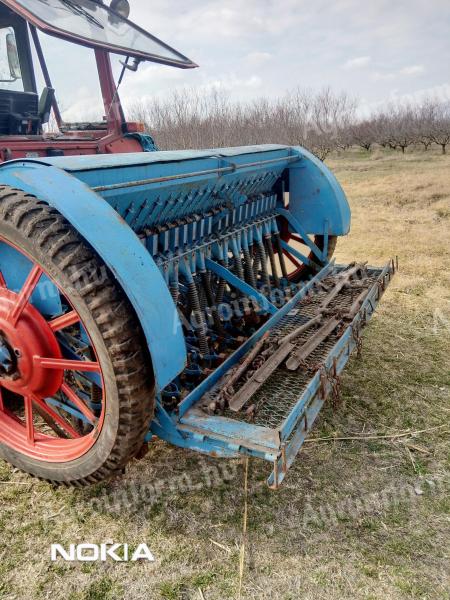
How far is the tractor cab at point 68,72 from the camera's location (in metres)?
3.07

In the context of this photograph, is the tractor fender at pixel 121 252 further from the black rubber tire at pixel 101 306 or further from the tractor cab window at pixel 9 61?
the tractor cab window at pixel 9 61

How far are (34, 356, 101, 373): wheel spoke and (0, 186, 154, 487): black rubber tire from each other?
135mm

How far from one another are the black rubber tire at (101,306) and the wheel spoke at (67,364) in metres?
0.14

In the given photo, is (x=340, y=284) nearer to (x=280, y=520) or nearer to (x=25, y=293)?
(x=280, y=520)

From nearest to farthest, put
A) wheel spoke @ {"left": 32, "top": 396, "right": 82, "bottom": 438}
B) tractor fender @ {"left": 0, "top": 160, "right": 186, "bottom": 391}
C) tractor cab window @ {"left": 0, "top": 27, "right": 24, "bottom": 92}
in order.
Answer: tractor fender @ {"left": 0, "top": 160, "right": 186, "bottom": 391}
wheel spoke @ {"left": 32, "top": 396, "right": 82, "bottom": 438}
tractor cab window @ {"left": 0, "top": 27, "right": 24, "bottom": 92}

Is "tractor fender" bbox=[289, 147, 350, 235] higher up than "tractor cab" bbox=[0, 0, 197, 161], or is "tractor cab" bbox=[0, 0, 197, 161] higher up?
"tractor cab" bbox=[0, 0, 197, 161]

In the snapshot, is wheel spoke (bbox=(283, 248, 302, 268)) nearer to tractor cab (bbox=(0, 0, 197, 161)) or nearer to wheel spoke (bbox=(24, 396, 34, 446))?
tractor cab (bbox=(0, 0, 197, 161))

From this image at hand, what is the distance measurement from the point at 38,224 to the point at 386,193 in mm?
11208

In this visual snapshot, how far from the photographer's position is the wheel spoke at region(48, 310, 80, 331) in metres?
1.96

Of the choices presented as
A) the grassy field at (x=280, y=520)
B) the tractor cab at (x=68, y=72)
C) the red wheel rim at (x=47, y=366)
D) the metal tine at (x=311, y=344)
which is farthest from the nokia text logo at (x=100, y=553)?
the tractor cab at (x=68, y=72)

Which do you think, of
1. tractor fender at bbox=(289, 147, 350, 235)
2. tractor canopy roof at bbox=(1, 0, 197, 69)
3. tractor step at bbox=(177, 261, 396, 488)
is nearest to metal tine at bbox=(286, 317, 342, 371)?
tractor step at bbox=(177, 261, 396, 488)

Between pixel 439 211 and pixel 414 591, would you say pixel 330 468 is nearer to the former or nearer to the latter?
pixel 414 591

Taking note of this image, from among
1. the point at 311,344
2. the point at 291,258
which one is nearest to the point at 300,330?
the point at 311,344

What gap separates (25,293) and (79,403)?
1.77 ft
